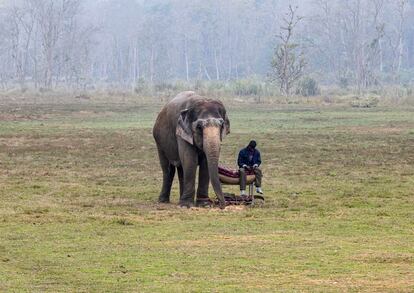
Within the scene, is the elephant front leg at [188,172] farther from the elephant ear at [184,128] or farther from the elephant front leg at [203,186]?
the elephant ear at [184,128]

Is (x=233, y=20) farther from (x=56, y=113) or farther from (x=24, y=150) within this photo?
(x=24, y=150)

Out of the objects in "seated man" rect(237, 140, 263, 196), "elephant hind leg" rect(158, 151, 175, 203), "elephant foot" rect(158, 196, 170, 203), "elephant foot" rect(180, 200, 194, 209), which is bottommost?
"elephant foot" rect(158, 196, 170, 203)

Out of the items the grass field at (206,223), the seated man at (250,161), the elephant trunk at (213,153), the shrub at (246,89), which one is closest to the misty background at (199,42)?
the shrub at (246,89)

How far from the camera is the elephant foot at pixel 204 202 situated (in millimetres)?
20188

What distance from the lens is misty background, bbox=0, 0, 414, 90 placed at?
389 ft

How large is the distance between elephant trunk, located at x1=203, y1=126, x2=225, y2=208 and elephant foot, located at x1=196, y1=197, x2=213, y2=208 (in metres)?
0.57

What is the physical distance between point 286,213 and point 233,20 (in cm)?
13242

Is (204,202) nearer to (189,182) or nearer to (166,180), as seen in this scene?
(189,182)

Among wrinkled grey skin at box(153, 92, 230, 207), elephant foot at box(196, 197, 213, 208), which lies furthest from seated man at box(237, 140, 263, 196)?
elephant foot at box(196, 197, 213, 208)

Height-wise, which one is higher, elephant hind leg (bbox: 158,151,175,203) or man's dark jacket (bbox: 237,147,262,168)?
man's dark jacket (bbox: 237,147,262,168)

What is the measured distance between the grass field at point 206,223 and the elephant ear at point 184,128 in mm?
1388

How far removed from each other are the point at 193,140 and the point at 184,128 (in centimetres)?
37

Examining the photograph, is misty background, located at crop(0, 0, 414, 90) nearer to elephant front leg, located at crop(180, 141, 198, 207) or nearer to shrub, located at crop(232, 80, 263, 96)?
shrub, located at crop(232, 80, 263, 96)

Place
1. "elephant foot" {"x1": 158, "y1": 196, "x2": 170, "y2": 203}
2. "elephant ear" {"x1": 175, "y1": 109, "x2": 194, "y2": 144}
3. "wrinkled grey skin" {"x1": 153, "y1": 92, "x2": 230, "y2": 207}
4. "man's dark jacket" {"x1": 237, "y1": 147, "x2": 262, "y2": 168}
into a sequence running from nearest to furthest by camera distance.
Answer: "wrinkled grey skin" {"x1": 153, "y1": 92, "x2": 230, "y2": 207} → "elephant ear" {"x1": 175, "y1": 109, "x2": 194, "y2": 144} → "man's dark jacket" {"x1": 237, "y1": 147, "x2": 262, "y2": 168} → "elephant foot" {"x1": 158, "y1": 196, "x2": 170, "y2": 203}
